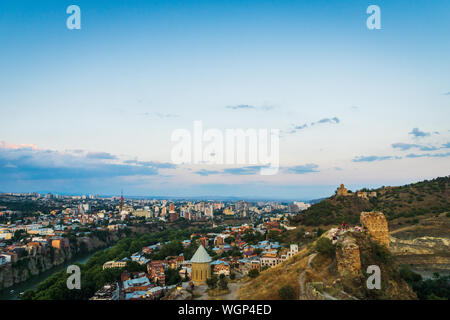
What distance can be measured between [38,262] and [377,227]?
28.8 metres

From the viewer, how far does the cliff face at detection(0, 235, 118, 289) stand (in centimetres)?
2372

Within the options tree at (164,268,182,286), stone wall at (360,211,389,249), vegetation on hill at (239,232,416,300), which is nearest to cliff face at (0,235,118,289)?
tree at (164,268,182,286)

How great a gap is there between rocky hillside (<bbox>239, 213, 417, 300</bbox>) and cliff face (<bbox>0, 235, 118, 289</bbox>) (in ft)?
71.7

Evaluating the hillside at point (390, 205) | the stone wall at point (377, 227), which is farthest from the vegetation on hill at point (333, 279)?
the hillside at point (390, 205)

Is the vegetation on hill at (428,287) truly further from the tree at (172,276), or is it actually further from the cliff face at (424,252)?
the tree at (172,276)

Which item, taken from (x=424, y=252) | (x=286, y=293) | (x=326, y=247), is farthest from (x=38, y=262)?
(x=424, y=252)

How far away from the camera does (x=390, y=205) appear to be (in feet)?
91.8

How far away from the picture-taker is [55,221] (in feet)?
149

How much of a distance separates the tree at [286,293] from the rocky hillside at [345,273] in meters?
0.04

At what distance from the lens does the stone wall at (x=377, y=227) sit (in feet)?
30.6

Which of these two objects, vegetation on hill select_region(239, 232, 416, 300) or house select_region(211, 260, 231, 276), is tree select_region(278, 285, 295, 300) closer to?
vegetation on hill select_region(239, 232, 416, 300)
